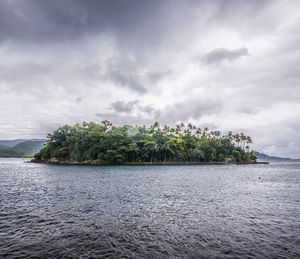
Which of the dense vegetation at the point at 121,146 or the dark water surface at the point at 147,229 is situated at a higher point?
the dense vegetation at the point at 121,146

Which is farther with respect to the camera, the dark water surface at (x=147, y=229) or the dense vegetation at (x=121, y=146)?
the dense vegetation at (x=121, y=146)

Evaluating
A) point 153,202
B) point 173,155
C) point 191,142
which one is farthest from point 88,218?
point 191,142

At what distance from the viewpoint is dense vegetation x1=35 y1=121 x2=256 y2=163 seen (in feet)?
502

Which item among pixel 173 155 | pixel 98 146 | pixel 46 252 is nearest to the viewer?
pixel 46 252

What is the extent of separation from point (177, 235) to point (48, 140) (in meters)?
175

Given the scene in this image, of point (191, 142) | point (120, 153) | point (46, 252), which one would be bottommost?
point (46, 252)

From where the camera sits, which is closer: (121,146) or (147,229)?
(147,229)

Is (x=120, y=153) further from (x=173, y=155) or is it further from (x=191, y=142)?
(x=191, y=142)

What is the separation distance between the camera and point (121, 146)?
154000mm

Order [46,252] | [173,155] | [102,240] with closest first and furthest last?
[46,252]
[102,240]
[173,155]

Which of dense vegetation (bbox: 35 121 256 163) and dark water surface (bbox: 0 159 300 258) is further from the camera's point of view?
dense vegetation (bbox: 35 121 256 163)

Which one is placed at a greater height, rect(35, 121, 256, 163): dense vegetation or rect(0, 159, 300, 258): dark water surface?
rect(35, 121, 256, 163): dense vegetation

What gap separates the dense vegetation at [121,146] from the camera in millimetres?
152875

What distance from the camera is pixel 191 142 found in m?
183
